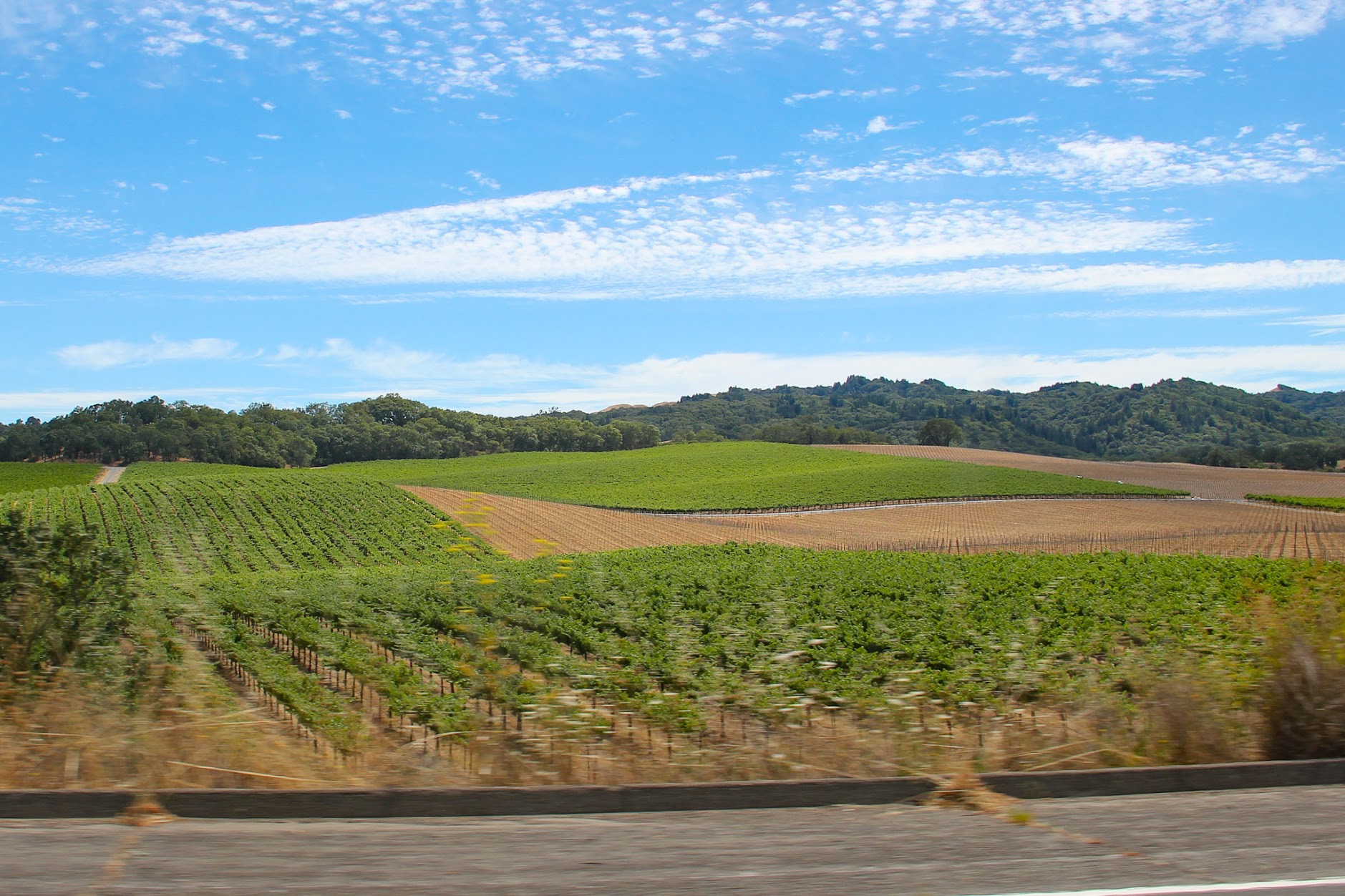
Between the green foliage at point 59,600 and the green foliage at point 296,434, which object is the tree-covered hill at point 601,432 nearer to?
the green foliage at point 296,434

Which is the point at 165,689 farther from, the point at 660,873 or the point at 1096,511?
the point at 1096,511

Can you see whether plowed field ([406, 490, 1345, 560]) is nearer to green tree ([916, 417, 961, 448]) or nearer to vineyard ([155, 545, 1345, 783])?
vineyard ([155, 545, 1345, 783])

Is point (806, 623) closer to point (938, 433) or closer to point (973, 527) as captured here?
point (973, 527)

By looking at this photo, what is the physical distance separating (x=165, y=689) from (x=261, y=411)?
12054 cm

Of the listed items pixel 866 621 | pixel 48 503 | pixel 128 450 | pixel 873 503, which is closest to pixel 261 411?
pixel 128 450

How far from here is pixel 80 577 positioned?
6203 mm

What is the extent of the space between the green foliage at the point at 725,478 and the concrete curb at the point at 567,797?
6079 cm

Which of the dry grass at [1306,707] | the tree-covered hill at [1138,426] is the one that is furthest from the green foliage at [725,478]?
the dry grass at [1306,707]

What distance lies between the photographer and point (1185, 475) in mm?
79000

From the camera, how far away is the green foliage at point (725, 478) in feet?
227

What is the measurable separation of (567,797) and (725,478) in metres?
81.4

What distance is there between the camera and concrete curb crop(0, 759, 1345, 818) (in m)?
3.61

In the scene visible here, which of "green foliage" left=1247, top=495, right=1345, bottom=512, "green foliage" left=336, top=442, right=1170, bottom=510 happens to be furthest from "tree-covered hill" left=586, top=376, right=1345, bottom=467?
"green foliage" left=1247, top=495, right=1345, bottom=512

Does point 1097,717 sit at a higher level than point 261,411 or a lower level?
lower
